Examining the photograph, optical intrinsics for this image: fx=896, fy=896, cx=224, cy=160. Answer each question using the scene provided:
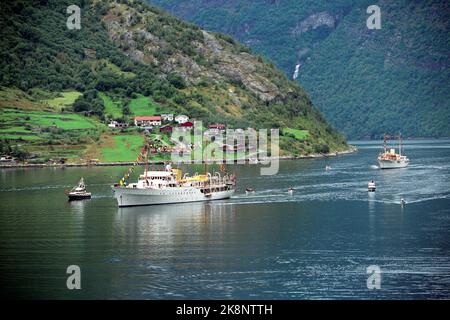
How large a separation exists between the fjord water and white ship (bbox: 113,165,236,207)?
7.09ft

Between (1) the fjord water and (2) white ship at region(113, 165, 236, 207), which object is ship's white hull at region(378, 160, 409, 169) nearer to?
(1) the fjord water

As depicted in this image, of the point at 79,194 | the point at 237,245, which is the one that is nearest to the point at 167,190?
the point at 79,194

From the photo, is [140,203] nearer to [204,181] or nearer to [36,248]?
[204,181]

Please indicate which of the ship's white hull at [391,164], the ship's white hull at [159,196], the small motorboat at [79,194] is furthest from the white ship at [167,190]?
the ship's white hull at [391,164]

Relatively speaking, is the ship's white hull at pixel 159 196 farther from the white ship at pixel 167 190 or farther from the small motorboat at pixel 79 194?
the small motorboat at pixel 79 194

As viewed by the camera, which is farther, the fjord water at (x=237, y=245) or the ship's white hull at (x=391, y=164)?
the ship's white hull at (x=391, y=164)

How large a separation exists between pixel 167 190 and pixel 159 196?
1.31 m

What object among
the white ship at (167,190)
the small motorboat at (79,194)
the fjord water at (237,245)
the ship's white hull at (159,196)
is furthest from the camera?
the small motorboat at (79,194)

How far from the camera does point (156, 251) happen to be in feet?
263

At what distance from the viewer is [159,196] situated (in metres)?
118

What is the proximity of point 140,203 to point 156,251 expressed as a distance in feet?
120

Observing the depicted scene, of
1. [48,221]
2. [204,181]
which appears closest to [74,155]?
[204,181]

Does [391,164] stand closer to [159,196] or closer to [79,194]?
[159,196]

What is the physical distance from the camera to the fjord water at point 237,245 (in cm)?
6625
